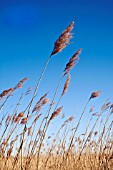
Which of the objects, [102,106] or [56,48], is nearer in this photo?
[56,48]

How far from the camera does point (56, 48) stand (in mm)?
2359

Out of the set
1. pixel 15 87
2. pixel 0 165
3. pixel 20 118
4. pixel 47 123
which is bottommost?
pixel 0 165

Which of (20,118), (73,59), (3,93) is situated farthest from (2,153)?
(73,59)

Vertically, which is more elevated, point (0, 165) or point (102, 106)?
point (102, 106)

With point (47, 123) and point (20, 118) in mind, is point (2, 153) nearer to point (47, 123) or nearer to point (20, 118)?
point (20, 118)

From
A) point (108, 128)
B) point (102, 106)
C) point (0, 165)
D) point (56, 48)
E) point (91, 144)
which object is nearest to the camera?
point (56, 48)

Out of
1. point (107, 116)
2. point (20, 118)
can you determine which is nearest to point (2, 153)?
point (20, 118)

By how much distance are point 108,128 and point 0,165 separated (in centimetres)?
146

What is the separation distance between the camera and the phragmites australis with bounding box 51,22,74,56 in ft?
7.71

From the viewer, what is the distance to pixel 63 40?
2461mm

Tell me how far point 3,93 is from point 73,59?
736 mm

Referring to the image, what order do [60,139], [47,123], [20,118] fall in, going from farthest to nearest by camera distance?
1. [60,139]
2. [20,118]
3. [47,123]

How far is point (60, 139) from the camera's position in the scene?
4.32m

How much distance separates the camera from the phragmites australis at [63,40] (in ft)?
7.71
